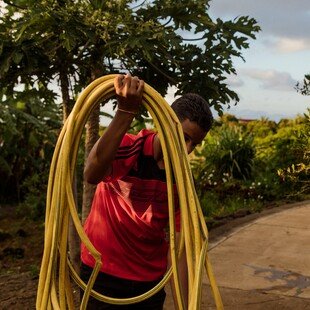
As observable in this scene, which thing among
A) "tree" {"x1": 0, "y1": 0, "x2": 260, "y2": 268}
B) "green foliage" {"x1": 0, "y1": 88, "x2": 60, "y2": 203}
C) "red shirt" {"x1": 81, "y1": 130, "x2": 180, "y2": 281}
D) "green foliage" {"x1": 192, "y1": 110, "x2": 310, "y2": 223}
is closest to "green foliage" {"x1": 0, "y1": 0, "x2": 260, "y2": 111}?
"tree" {"x1": 0, "y1": 0, "x2": 260, "y2": 268}

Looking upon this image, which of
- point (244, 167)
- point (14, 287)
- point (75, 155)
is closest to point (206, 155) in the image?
point (244, 167)

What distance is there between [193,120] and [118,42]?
1.64m

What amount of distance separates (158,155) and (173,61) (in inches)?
70.7

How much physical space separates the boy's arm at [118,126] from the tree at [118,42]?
1.56 metres

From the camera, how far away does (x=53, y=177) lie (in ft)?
5.95

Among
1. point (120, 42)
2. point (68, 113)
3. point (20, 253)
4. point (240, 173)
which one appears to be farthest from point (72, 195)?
point (240, 173)

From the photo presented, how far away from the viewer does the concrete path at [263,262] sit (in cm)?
480

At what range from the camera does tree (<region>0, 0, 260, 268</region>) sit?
3.62 m

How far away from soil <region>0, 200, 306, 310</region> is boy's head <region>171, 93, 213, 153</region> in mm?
3067

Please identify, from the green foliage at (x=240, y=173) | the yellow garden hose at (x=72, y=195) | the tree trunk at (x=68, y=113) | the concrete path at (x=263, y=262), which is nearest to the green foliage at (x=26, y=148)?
the green foliage at (x=240, y=173)

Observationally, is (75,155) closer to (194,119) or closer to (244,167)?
(194,119)

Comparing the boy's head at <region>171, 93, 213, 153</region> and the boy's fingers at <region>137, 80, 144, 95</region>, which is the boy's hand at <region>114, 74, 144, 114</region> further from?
the boy's head at <region>171, 93, 213, 153</region>

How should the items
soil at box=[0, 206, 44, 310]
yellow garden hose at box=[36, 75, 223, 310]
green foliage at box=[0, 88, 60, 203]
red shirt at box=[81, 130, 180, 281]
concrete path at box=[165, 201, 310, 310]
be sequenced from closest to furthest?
yellow garden hose at box=[36, 75, 223, 310] < red shirt at box=[81, 130, 180, 281] < concrete path at box=[165, 201, 310, 310] < soil at box=[0, 206, 44, 310] < green foliage at box=[0, 88, 60, 203]

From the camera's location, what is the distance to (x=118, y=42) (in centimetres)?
368
